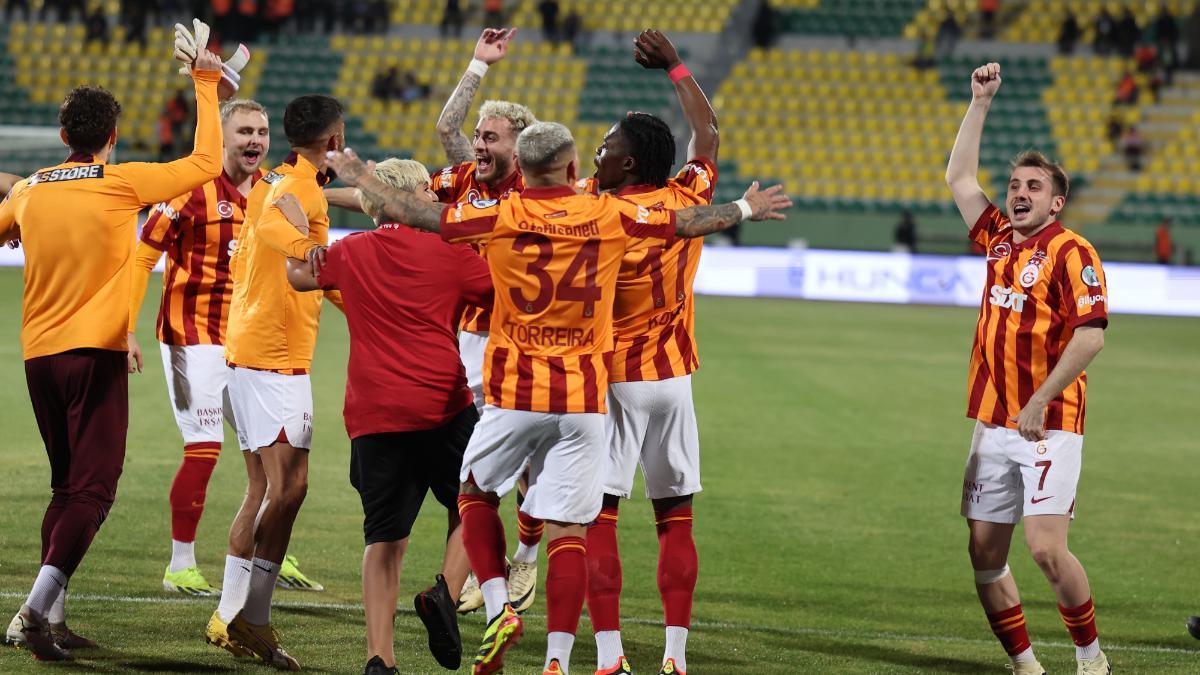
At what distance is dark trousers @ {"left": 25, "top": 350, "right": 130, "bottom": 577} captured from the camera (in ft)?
19.3

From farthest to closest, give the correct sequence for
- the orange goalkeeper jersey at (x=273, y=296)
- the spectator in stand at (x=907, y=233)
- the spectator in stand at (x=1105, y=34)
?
the spectator in stand at (x=1105, y=34) < the spectator in stand at (x=907, y=233) < the orange goalkeeper jersey at (x=273, y=296)

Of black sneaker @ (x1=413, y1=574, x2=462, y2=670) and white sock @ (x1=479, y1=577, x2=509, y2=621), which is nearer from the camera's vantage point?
black sneaker @ (x1=413, y1=574, x2=462, y2=670)

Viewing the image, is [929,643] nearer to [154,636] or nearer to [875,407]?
[154,636]

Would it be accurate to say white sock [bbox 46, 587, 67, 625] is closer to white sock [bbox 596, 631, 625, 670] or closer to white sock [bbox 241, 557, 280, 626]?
white sock [bbox 241, 557, 280, 626]

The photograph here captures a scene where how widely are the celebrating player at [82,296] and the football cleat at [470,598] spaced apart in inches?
68.9

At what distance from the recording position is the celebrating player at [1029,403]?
230 inches

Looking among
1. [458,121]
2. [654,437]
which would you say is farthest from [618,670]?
[458,121]

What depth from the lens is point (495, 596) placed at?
5406mm

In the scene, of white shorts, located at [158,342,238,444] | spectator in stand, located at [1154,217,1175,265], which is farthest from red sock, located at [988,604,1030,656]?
spectator in stand, located at [1154,217,1175,265]

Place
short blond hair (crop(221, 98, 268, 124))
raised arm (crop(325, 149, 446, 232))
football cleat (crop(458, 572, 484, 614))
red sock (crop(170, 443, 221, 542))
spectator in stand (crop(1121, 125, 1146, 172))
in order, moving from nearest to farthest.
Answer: raised arm (crop(325, 149, 446, 232))
football cleat (crop(458, 572, 484, 614))
short blond hair (crop(221, 98, 268, 124))
red sock (crop(170, 443, 221, 542))
spectator in stand (crop(1121, 125, 1146, 172))

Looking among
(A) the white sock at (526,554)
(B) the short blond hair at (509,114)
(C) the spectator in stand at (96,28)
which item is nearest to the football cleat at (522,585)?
(A) the white sock at (526,554)

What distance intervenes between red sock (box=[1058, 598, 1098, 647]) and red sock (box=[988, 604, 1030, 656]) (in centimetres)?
17

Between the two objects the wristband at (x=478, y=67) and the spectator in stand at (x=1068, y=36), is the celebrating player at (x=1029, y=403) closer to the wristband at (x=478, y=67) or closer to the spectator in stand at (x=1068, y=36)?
the wristband at (x=478, y=67)

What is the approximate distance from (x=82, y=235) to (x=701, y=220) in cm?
248
